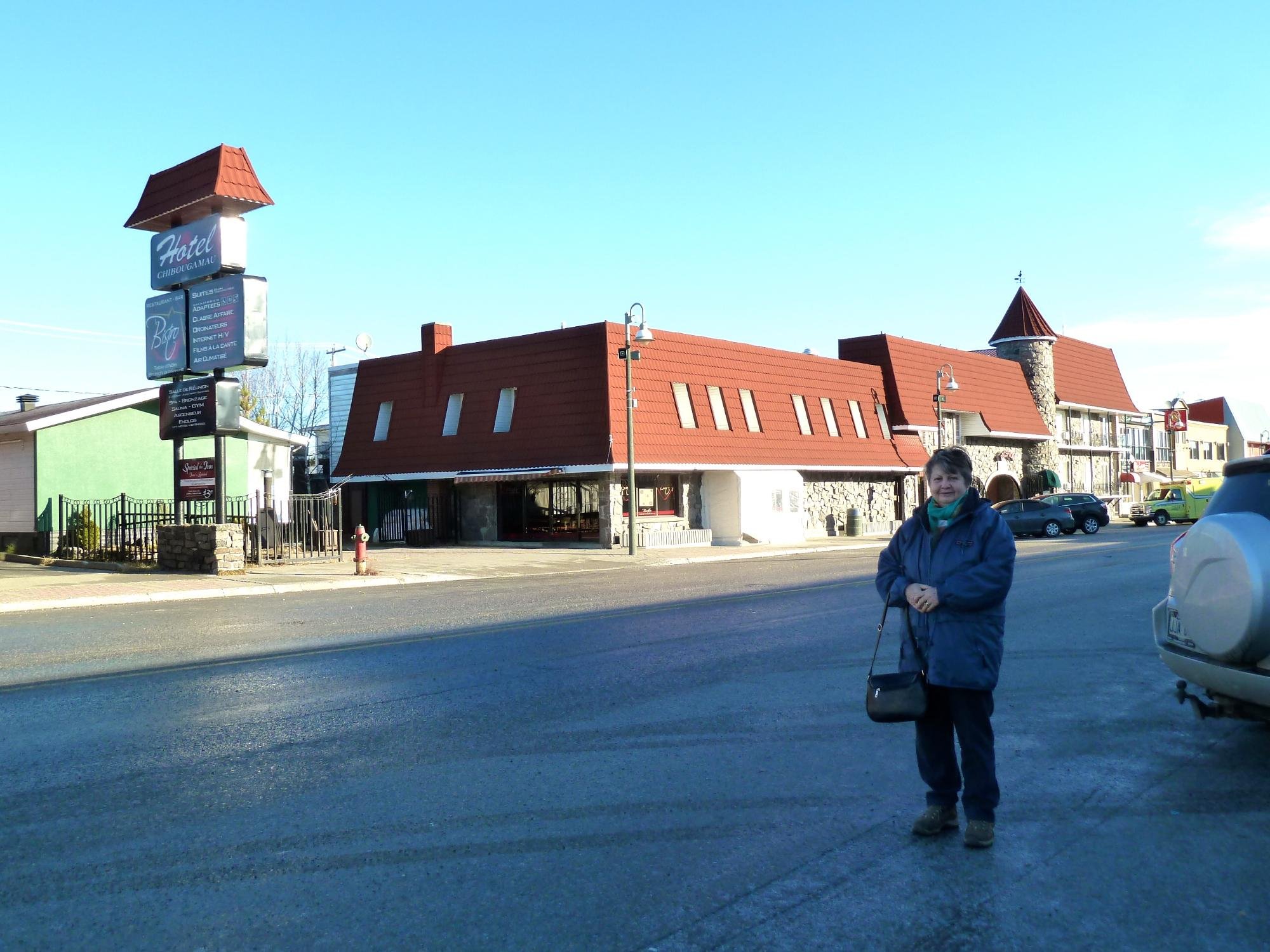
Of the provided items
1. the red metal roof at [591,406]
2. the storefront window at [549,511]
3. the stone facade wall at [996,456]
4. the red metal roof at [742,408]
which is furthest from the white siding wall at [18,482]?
the stone facade wall at [996,456]

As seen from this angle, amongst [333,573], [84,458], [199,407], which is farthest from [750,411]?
[84,458]

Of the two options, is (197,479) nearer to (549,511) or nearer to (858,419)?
(549,511)

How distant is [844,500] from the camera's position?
1553 inches

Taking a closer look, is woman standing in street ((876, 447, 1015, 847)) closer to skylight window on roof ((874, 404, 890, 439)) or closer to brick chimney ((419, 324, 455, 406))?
brick chimney ((419, 324, 455, 406))

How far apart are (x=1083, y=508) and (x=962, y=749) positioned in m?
37.6

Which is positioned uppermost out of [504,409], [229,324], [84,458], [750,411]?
[229,324]

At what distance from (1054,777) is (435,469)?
97.2ft

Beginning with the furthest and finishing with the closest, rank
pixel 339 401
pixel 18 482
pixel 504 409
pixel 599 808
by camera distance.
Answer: pixel 339 401, pixel 504 409, pixel 18 482, pixel 599 808

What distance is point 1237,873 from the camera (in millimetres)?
4363

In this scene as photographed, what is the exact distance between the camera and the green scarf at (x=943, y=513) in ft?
15.4

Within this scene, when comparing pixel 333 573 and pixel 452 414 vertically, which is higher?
pixel 452 414

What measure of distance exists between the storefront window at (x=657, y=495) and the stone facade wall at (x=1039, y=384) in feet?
86.9

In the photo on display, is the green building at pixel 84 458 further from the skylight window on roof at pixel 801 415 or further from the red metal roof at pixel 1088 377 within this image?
the red metal roof at pixel 1088 377

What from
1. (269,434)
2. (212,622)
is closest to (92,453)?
(269,434)
